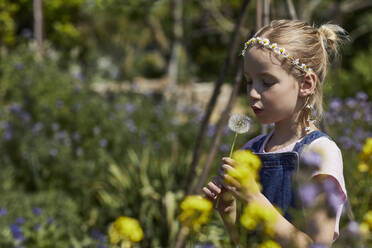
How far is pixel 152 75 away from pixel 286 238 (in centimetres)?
1375

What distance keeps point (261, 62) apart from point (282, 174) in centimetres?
31

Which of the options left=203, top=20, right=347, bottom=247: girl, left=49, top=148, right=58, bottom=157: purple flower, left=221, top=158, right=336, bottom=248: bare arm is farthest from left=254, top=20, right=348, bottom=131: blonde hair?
left=49, top=148, right=58, bottom=157: purple flower

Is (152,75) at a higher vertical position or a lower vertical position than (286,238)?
lower

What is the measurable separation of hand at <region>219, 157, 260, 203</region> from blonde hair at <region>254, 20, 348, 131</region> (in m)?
0.34

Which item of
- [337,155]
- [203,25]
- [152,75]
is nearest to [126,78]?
[203,25]

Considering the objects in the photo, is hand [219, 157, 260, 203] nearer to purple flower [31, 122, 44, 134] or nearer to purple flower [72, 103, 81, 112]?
purple flower [31, 122, 44, 134]

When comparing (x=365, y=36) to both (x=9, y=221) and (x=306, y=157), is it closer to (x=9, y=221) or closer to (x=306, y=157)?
(x=9, y=221)

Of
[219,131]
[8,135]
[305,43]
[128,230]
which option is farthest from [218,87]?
[8,135]

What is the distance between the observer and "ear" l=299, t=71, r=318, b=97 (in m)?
1.34

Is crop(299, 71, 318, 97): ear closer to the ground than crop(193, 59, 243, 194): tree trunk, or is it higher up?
higher up

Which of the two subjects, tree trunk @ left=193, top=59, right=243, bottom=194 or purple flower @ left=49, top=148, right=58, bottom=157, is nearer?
tree trunk @ left=193, top=59, right=243, bottom=194

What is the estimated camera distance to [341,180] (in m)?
1.22

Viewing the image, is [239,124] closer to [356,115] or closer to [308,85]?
[308,85]

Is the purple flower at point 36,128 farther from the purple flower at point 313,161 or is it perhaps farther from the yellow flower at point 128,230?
the purple flower at point 313,161
